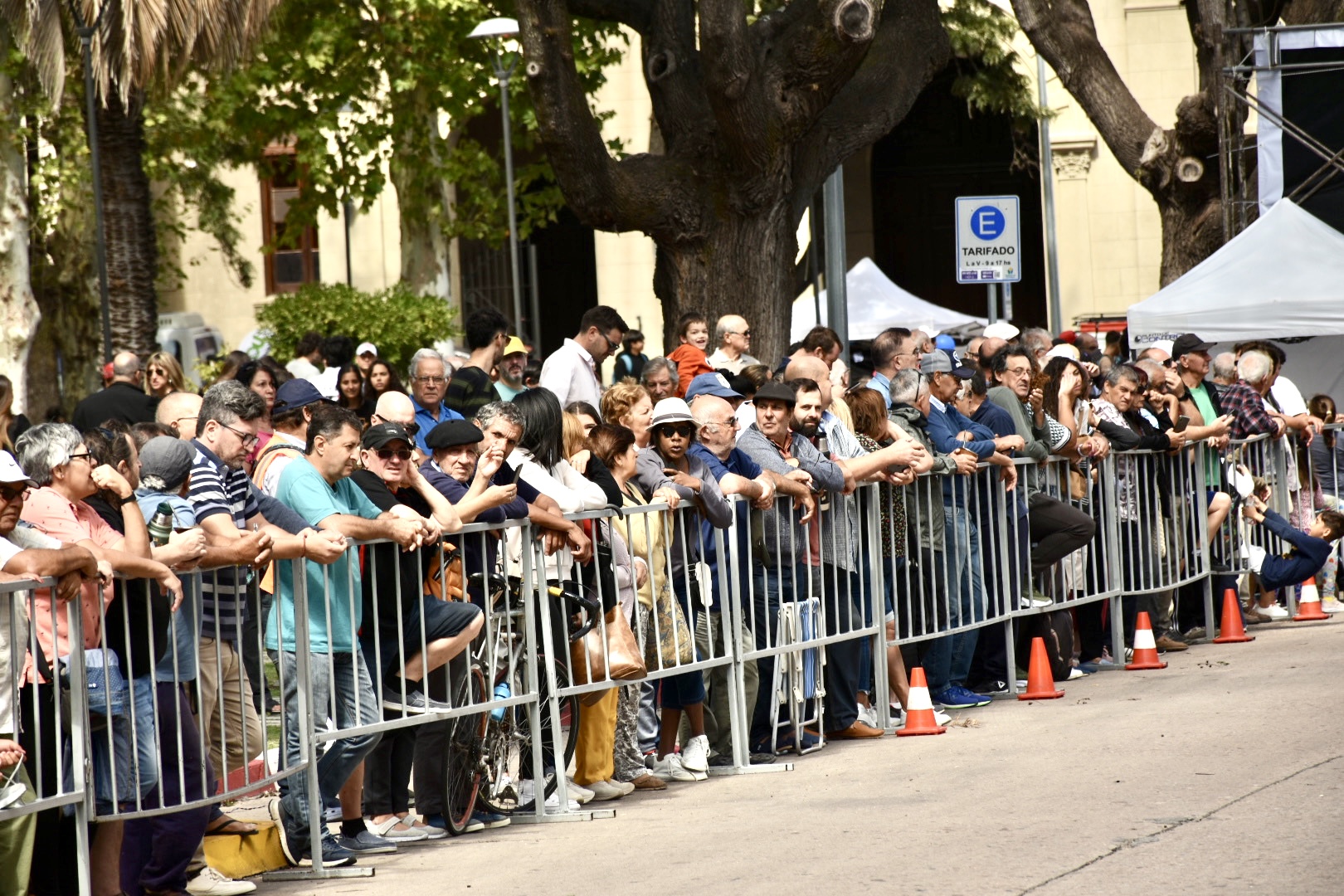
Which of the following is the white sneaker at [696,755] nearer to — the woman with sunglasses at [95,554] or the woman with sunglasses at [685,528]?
the woman with sunglasses at [685,528]

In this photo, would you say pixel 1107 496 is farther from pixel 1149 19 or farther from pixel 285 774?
pixel 1149 19

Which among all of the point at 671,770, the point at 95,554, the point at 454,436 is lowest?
the point at 671,770

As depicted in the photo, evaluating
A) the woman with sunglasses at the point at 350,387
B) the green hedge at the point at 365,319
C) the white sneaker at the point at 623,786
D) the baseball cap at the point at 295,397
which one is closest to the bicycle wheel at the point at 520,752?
the white sneaker at the point at 623,786

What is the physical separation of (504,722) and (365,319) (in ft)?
70.4

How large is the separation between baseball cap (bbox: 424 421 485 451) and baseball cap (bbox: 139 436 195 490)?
3.99ft

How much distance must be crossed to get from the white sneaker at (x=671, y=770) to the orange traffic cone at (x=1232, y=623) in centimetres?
528

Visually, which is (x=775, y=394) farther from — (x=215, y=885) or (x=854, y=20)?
(x=854, y=20)

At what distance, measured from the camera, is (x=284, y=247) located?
37250 mm

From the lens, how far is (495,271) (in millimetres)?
39000

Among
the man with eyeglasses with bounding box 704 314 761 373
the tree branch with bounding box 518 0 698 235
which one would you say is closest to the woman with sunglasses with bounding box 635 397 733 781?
the man with eyeglasses with bounding box 704 314 761 373

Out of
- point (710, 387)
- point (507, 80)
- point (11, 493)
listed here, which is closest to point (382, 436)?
point (11, 493)

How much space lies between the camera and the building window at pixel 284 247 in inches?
1515

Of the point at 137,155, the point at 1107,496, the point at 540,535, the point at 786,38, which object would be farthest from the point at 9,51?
the point at 540,535

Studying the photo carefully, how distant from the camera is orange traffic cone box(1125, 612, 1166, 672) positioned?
12.0 meters
